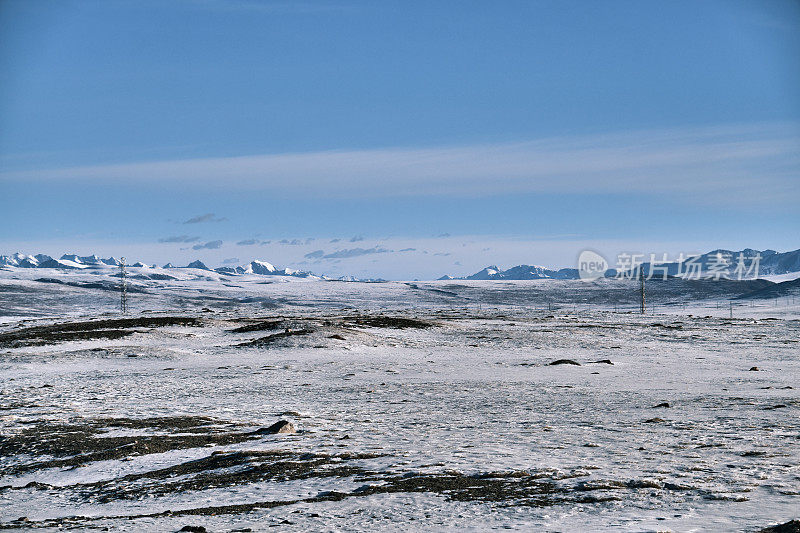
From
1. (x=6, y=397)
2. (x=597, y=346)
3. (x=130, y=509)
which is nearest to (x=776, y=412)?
(x=130, y=509)

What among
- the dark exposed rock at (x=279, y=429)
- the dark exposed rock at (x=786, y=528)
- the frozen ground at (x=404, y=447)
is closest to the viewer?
the dark exposed rock at (x=786, y=528)

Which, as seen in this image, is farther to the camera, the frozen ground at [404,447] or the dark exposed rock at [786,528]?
the frozen ground at [404,447]

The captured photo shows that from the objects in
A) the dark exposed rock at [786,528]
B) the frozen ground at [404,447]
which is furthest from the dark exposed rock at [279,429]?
the dark exposed rock at [786,528]

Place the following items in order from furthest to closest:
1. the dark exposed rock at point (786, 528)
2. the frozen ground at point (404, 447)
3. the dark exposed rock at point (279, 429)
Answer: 1. the dark exposed rock at point (279, 429)
2. the frozen ground at point (404, 447)
3. the dark exposed rock at point (786, 528)

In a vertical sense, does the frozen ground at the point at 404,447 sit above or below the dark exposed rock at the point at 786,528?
below

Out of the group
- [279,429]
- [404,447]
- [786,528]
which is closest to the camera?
[786,528]

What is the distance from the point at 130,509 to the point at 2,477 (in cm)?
404

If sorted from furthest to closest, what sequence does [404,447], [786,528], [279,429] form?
[279,429] → [404,447] → [786,528]

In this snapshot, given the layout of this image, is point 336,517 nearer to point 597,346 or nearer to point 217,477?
point 217,477

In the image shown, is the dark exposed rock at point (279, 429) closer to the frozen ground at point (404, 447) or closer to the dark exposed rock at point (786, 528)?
the frozen ground at point (404, 447)

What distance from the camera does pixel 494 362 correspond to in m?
37.1

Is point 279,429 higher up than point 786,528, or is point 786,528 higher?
point 786,528

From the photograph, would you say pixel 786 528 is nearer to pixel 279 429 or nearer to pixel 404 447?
pixel 404 447

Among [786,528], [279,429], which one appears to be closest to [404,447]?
[279,429]
